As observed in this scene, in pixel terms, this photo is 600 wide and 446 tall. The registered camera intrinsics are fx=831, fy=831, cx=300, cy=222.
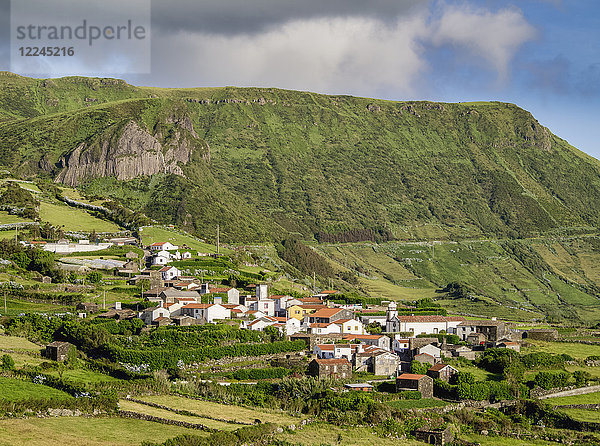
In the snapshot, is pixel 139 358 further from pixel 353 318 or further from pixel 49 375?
pixel 353 318

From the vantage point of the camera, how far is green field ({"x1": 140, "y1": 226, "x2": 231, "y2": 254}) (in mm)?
134350

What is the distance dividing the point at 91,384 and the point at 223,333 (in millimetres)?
16407

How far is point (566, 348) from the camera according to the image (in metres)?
91.8

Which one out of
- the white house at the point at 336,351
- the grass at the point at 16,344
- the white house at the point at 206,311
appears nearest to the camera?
the grass at the point at 16,344

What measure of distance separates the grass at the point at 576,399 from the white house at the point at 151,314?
3590 centimetres

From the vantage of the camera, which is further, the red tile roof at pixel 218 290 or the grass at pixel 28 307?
the red tile roof at pixel 218 290

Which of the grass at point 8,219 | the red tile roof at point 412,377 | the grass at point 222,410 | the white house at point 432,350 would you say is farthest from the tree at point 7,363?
the grass at point 8,219

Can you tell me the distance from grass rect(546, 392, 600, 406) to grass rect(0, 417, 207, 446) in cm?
3407

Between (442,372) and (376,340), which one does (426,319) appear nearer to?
(376,340)

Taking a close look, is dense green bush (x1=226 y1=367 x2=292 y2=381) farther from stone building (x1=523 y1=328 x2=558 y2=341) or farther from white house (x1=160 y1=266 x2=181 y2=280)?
stone building (x1=523 y1=328 x2=558 y2=341)

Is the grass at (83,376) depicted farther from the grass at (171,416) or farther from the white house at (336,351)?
the white house at (336,351)

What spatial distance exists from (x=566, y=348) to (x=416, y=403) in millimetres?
34612

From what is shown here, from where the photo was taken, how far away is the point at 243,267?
4924 inches

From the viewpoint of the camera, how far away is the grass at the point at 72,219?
450 ft
